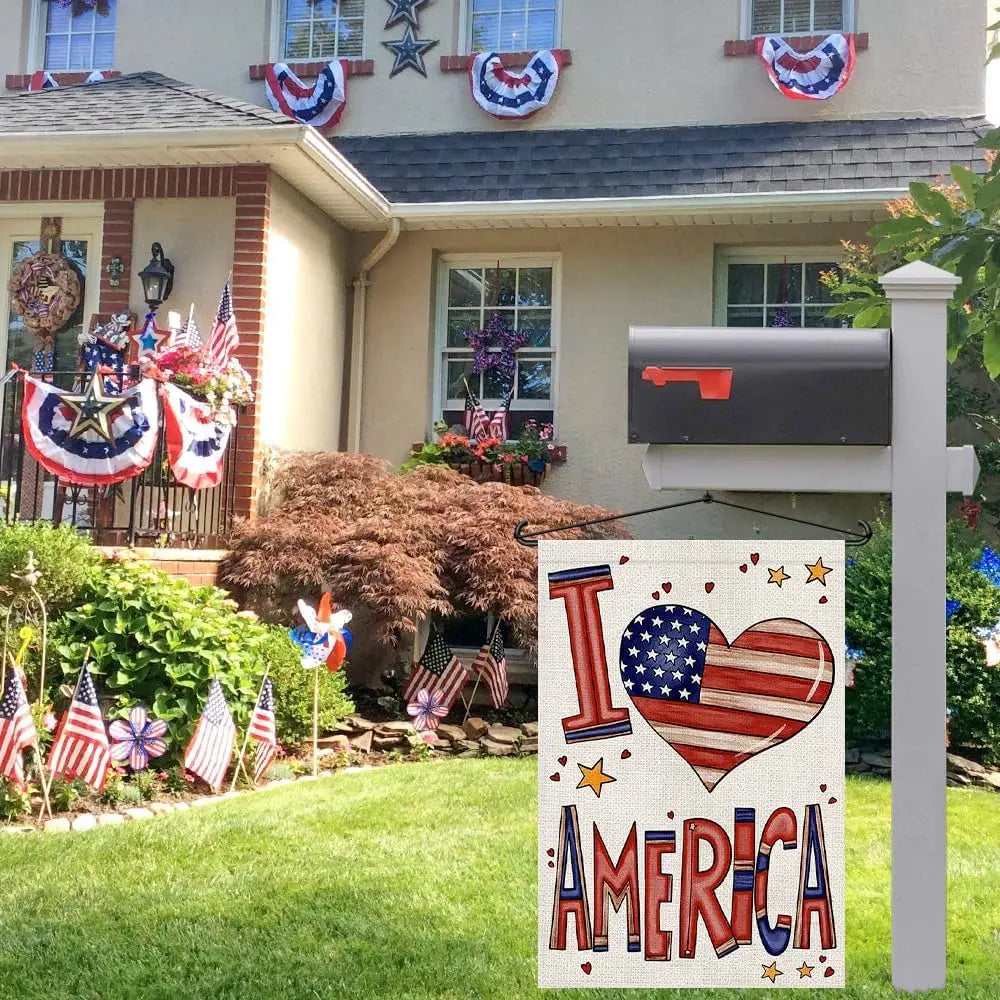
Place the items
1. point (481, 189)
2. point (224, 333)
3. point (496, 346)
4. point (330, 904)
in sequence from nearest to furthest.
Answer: point (330, 904)
point (224, 333)
point (481, 189)
point (496, 346)

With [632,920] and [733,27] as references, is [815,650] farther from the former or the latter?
[733,27]

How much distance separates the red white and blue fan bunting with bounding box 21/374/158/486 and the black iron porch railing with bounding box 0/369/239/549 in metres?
0.27

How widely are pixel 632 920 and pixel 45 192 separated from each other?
7.99 metres

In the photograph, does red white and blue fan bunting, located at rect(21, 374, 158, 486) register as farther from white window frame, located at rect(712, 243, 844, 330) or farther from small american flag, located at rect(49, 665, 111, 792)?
white window frame, located at rect(712, 243, 844, 330)

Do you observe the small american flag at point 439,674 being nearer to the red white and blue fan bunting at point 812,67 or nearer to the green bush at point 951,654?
the green bush at point 951,654

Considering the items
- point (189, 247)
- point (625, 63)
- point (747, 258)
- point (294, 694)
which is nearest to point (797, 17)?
point (625, 63)

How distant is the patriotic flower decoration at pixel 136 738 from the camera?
5555mm

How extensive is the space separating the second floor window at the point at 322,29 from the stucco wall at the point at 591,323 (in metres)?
2.26

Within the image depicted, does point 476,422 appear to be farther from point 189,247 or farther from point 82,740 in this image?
point 82,740

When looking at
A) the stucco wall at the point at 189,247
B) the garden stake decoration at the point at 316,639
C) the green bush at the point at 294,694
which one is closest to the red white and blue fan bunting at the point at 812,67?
the stucco wall at the point at 189,247

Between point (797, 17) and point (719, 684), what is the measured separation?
9.21 m

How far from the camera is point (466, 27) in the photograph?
10703 millimetres

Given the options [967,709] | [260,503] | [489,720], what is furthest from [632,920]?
[260,503]

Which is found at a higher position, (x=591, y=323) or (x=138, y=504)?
(x=591, y=323)
